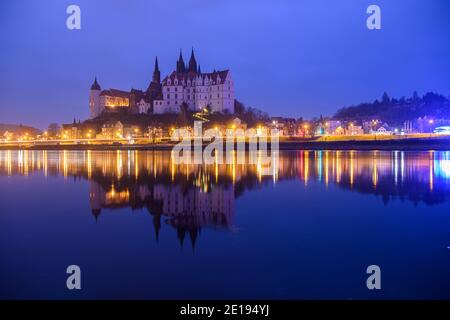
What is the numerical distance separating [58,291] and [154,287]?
153cm

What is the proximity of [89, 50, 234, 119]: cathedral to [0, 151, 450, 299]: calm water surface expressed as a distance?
3271 inches

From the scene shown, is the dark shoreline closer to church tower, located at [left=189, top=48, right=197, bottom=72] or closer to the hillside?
church tower, located at [left=189, top=48, right=197, bottom=72]

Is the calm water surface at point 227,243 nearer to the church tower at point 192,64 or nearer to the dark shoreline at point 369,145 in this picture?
the dark shoreline at point 369,145

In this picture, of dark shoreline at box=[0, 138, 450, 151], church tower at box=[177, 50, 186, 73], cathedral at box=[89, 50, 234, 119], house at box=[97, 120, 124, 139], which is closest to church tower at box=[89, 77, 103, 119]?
cathedral at box=[89, 50, 234, 119]

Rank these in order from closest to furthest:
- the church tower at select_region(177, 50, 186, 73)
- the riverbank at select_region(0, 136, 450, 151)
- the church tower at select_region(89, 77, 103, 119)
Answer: the riverbank at select_region(0, 136, 450, 151), the church tower at select_region(177, 50, 186, 73), the church tower at select_region(89, 77, 103, 119)

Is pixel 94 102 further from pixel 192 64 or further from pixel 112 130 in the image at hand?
pixel 192 64

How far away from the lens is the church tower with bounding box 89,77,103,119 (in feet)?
401

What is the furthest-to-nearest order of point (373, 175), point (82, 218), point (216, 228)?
point (373, 175)
point (82, 218)
point (216, 228)

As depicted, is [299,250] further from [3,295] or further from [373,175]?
[373,175]

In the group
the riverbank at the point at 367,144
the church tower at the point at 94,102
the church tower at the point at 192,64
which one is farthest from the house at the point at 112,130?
the riverbank at the point at 367,144

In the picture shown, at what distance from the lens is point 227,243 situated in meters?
8.94

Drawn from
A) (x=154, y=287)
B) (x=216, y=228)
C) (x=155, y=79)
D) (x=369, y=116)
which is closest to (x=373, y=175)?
(x=216, y=228)

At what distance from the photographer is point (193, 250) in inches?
332

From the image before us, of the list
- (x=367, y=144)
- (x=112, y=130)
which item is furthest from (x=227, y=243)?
(x=112, y=130)
